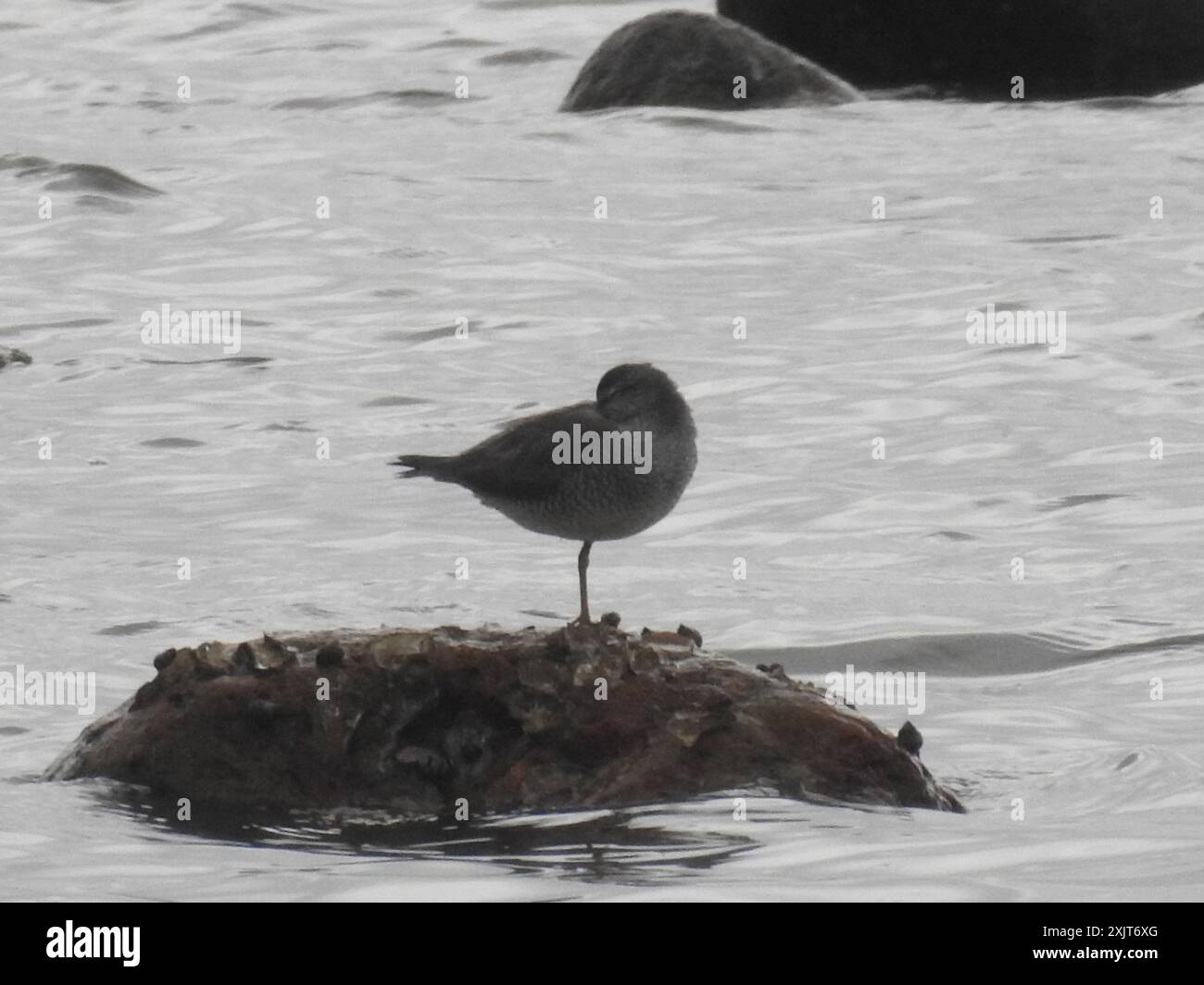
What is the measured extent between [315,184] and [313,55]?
6792 millimetres

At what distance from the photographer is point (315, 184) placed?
19234 mm

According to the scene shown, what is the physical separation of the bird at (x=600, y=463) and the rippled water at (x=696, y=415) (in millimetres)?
1140

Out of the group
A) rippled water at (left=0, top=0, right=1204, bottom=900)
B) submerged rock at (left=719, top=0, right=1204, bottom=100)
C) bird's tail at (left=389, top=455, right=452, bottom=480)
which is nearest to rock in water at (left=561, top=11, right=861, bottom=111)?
rippled water at (left=0, top=0, right=1204, bottom=900)

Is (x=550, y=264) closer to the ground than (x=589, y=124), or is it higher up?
closer to the ground

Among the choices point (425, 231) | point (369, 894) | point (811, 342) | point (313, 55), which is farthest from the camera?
point (313, 55)

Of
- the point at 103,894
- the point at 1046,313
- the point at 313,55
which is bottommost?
the point at 103,894

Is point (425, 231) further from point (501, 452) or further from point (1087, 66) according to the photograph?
point (501, 452)

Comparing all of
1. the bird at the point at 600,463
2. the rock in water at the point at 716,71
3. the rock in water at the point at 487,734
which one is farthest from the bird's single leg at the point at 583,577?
the rock in water at the point at 716,71

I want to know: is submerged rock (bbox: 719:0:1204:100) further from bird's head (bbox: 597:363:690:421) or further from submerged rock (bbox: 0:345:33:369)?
bird's head (bbox: 597:363:690:421)

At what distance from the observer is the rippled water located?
6523 millimetres

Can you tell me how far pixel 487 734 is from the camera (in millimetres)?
6590

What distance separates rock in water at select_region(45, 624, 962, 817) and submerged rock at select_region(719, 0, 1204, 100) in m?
14.7

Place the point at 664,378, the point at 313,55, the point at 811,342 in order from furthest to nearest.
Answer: the point at 313,55, the point at 811,342, the point at 664,378

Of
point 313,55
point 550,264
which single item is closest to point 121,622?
point 550,264
